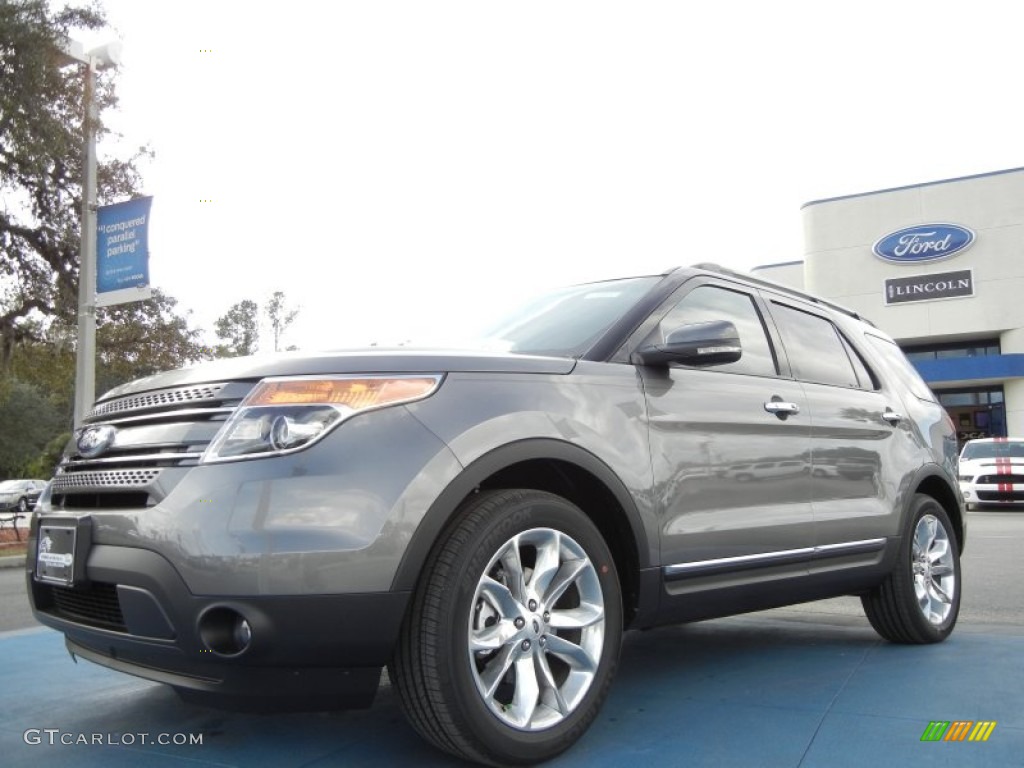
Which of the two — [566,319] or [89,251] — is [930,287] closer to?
[89,251]

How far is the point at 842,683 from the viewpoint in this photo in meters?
3.99

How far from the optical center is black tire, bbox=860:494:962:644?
4.71 metres

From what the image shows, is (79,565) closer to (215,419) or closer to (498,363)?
(215,419)

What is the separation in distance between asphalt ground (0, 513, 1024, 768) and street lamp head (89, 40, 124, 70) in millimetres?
9928

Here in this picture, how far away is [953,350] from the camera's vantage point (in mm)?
39031

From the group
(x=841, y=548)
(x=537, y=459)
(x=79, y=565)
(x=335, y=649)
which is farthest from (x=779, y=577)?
(x=79, y=565)

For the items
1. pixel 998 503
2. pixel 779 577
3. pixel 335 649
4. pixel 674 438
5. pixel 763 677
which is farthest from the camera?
pixel 998 503

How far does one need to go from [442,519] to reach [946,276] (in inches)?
1516

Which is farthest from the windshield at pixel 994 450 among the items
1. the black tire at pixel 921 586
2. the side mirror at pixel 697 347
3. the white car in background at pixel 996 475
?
the side mirror at pixel 697 347

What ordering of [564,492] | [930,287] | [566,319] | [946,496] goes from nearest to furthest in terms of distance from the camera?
[564,492]
[566,319]
[946,496]
[930,287]

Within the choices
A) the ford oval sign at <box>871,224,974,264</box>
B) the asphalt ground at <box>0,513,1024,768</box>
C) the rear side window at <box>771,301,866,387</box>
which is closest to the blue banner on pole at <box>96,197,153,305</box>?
the asphalt ground at <box>0,513,1024,768</box>

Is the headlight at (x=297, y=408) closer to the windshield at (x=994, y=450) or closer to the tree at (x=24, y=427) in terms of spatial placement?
the windshield at (x=994, y=450)

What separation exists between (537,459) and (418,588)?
0.59 metres

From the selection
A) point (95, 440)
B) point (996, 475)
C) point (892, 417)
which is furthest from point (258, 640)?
point (996, 475)
